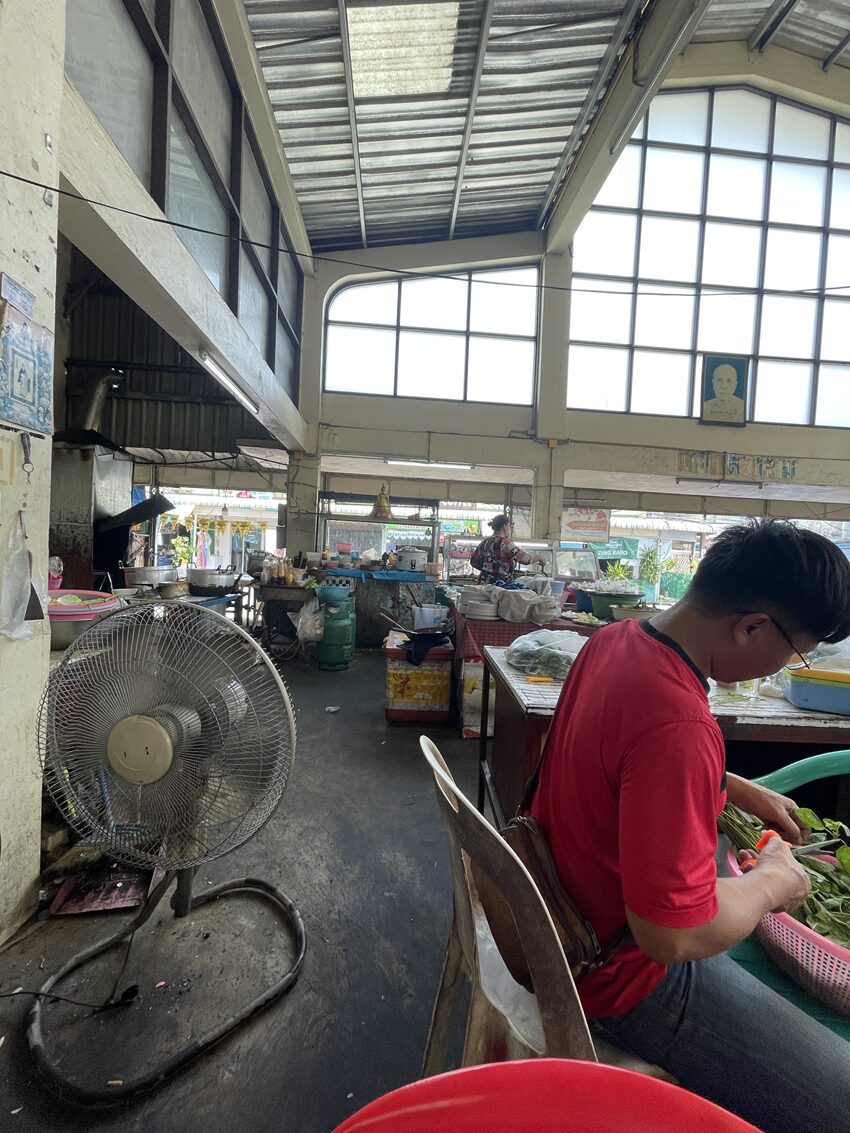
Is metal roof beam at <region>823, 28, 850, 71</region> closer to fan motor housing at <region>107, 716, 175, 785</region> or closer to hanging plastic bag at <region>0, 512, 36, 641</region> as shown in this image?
hanging plastic bag at <region>0, 512, 36, 641</region>

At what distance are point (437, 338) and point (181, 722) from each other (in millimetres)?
8645

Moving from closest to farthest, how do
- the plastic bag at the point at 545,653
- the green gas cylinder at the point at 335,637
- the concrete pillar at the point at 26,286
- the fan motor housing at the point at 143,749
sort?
the fan motor housing at the point at 143,749 < the concrete pillar at the point at 26,286 < the plastic bag at the point at 545,653 < the green gas cylinder at the point at 335,637

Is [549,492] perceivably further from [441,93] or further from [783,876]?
[783,876]

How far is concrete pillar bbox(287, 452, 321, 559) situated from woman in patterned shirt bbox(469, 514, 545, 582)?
11.9ft

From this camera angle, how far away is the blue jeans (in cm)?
82

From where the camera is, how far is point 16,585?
1761mm

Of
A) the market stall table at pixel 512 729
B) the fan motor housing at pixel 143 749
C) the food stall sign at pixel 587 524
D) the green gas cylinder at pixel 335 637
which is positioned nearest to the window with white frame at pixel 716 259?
the food stall sign at pixel 587 524

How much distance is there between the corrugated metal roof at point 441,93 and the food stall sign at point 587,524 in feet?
18.6

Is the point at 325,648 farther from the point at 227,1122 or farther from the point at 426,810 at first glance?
the point at 227,1122

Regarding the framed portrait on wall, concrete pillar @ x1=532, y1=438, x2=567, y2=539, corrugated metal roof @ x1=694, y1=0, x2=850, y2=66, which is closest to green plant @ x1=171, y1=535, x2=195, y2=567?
concrete pillar @ x1=532, y1=438, x2=567, y2=539

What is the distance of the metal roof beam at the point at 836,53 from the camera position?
26.0 ft

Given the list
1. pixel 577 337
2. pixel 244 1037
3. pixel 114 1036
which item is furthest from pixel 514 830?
pixel 577 337

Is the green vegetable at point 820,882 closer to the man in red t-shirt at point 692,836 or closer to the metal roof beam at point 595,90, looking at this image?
the man in red t-shirt at point 692,836

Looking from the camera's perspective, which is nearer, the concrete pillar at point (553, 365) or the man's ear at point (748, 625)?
the man's ear at point (748, 625)
